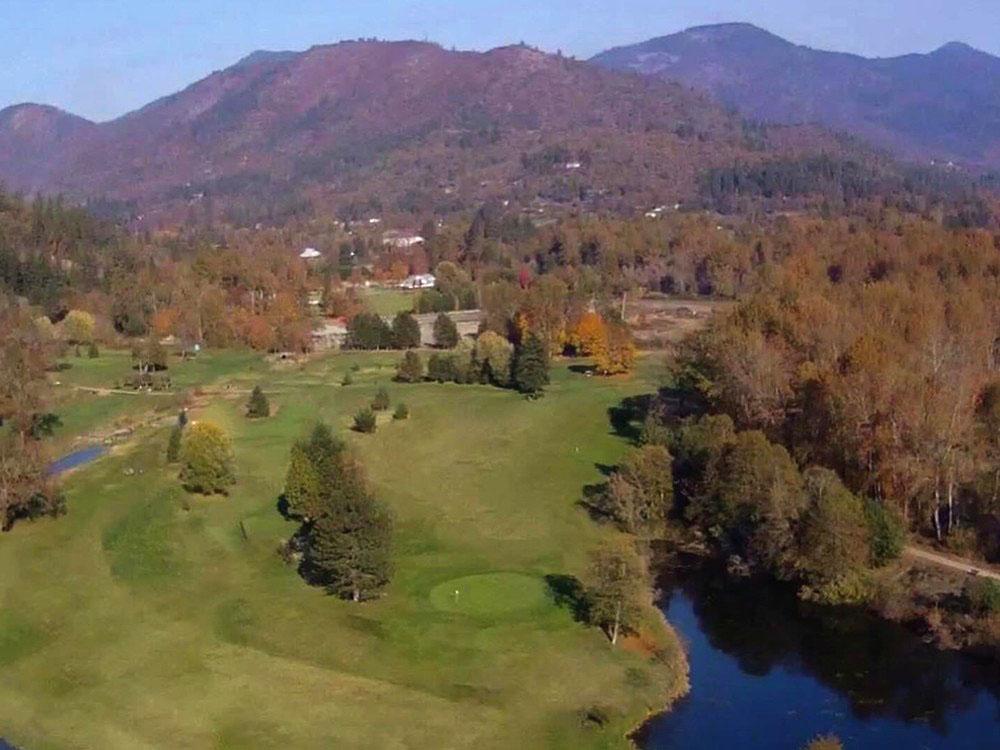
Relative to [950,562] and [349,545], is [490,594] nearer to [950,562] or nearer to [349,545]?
[349,545]

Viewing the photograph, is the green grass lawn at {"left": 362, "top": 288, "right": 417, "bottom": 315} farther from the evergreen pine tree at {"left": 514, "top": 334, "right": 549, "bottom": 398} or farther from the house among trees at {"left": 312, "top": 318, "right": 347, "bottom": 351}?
the evergreen pine tree at {"left": 514, "top": 334, "right": 549, "bottom": 398}

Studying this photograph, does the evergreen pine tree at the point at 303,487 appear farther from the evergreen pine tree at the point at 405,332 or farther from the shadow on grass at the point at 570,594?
the evergreen pine tree at the point at 405,332

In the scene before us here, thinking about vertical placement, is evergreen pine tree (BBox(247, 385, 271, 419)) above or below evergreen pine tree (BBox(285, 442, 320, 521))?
below

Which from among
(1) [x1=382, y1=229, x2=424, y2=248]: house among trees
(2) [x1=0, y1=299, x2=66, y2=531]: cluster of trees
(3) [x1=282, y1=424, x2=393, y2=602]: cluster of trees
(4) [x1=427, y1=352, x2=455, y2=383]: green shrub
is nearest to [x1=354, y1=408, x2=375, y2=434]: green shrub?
(2) [x1=0, y1=299, x2=66, y2=531]: cluster of trees

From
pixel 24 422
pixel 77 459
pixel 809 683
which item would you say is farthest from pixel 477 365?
pixel 809 683

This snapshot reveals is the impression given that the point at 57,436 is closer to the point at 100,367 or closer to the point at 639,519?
the point at 100,367

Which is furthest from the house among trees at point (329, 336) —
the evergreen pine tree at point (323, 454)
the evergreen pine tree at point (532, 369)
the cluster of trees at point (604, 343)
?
the evergreen pine tree at point (323, 454)

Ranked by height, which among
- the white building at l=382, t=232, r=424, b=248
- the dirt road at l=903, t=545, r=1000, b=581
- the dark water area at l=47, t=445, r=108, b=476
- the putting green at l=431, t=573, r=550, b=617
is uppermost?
the white building at l=382, t=232, r=424, b=248
